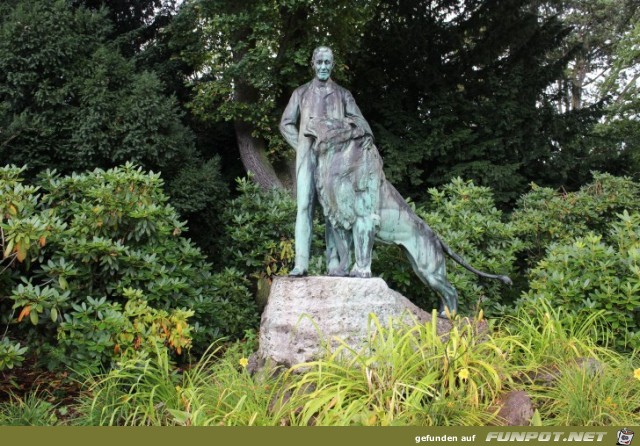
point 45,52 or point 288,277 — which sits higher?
point 45,52

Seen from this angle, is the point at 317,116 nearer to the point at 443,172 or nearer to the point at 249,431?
the point at 249,431

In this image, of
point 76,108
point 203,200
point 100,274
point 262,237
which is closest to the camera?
point 100,274

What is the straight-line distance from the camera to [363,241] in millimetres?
5301

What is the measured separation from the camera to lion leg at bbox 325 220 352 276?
5.42 meters

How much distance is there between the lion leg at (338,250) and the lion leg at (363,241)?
123mm

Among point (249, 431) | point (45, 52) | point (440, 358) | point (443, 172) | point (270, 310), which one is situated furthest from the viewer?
point (443, 172)

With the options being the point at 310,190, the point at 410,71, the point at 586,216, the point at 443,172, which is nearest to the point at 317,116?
the point at 310,190

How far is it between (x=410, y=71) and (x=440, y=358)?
32.5 feet

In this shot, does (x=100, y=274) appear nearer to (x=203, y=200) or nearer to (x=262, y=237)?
(x=262, y=237)

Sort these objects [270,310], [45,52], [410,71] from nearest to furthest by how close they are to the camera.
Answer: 1. [270,310]
2. [45,52]
3. [410,71]

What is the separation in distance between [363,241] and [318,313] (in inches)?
34.5

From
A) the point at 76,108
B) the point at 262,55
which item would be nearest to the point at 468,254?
the point at 262,55

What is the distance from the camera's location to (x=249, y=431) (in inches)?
130

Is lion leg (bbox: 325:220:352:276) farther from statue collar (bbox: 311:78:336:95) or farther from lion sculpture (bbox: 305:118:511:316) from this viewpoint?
statue collar (bbox: 311:78:336:95)
